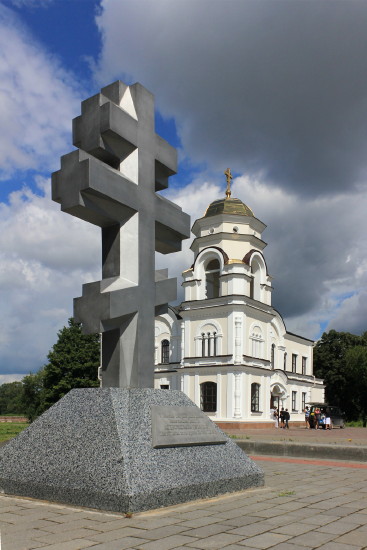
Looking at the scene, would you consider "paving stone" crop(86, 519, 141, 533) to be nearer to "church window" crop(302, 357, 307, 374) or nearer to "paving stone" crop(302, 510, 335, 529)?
"paving stone" crop(302, 510, 335, 529)

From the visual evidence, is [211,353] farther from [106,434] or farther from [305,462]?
[106,434]

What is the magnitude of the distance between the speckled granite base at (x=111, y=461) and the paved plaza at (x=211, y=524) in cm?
14

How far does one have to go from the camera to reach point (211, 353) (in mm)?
34344

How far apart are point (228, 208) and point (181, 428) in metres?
30.4

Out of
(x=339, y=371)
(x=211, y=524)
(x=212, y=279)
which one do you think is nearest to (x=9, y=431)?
(x=212, y=279)

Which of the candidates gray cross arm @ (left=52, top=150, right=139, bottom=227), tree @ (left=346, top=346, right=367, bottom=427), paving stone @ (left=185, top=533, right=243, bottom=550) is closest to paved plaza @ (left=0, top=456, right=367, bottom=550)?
paving stone @ (left=185, top=533, right=243, bottom=550)

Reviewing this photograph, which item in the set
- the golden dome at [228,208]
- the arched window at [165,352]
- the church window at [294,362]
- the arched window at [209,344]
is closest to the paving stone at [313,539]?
the arched window at [209,344]

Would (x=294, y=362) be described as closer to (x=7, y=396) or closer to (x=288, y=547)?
(x=288, y=547)

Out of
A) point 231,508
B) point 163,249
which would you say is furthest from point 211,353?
point 231,508

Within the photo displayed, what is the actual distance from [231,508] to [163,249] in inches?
161

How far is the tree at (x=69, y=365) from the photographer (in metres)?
39.1

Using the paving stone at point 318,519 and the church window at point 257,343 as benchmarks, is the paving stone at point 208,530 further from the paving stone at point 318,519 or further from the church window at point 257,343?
the church window at point 257,343

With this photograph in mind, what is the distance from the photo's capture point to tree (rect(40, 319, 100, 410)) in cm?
3912

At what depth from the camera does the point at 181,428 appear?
22.4 ft
